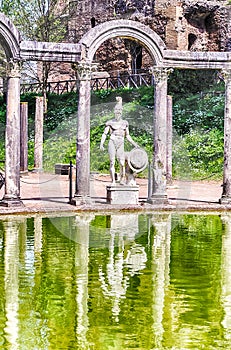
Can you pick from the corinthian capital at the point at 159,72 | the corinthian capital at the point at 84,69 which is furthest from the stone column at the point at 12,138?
the corinthian capital at the point at 159,72

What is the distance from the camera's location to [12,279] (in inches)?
337

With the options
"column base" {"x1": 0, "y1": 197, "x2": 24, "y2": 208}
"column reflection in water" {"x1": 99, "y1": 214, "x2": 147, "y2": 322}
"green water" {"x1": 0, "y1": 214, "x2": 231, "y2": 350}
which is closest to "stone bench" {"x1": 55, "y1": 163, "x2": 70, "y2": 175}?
"column base" {"x1": 0, "y1": 197, "x2": 24, "y2": 208}

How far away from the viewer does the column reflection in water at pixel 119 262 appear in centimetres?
800

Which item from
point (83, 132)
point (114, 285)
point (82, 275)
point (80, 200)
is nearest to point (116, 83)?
point (83, 132)

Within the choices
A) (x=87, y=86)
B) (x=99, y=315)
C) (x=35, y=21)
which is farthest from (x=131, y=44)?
(x=99, y=315)

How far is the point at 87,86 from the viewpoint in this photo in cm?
1548

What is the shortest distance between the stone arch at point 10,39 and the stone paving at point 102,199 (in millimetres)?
3025

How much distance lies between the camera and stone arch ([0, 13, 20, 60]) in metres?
14.4

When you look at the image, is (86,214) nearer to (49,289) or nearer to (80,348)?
(49,289)

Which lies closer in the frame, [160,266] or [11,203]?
[160,266]

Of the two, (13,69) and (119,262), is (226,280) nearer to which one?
(119,262)

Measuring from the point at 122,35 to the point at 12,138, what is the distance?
3.31 meters

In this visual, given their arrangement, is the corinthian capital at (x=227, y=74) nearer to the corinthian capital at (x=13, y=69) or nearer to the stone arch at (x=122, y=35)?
the stone arch at (x=122, y=35)

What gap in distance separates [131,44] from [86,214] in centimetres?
2596
